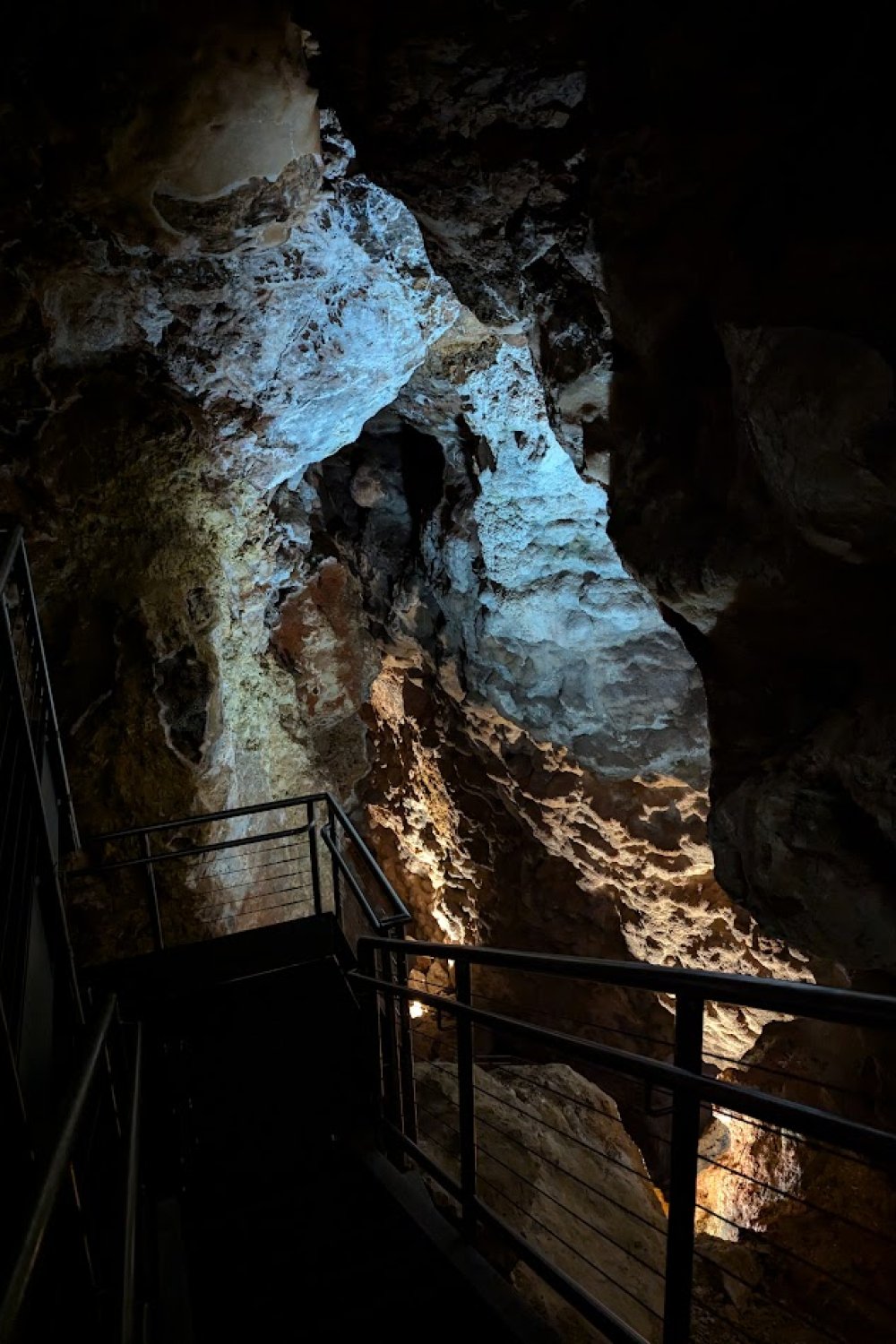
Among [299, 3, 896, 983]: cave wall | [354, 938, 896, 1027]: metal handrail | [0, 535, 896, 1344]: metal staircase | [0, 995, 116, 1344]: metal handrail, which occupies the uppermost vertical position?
[299, 3, 896, 983]: cave wall

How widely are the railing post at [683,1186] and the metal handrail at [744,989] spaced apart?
0.20 feet

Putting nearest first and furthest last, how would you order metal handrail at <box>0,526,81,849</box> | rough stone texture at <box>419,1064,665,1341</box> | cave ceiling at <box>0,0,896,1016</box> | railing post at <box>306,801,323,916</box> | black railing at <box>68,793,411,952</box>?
cave ceiling at <box>0,0,896,1016</box>, rough stone texture at <box>419,1064,665,1341</box>, metal handrail at <box>0,526,81,849</box>, railing post at <box>306,801,323,916</box>, black railing at <box>68,793,411,952</box>

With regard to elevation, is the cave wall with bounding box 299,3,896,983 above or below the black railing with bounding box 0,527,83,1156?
above

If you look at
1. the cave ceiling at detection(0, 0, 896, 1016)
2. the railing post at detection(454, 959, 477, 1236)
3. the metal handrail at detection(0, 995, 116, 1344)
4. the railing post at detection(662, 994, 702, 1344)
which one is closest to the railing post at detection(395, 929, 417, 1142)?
the railing post at detection(454, 959, 477, 1236)

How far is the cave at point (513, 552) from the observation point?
273cm

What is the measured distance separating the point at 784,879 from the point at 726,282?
7.52 feet

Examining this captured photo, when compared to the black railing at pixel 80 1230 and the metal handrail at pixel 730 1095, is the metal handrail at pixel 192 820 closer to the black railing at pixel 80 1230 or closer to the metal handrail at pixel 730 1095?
the black railing at pixel 80 1230

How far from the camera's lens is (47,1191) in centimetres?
154

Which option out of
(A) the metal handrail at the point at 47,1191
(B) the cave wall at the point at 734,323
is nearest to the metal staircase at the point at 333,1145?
(A) the metal handrail at the point at 47,1191

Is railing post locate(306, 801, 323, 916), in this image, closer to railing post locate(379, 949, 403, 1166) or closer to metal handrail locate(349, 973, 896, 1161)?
railing post locate(379, 949, 403, 1166)

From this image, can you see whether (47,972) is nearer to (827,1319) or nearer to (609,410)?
(609,410)

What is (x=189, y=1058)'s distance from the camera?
491 cm

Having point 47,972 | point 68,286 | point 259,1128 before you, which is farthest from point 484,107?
point 259,1128

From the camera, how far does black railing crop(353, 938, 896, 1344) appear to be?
69.3 inches
